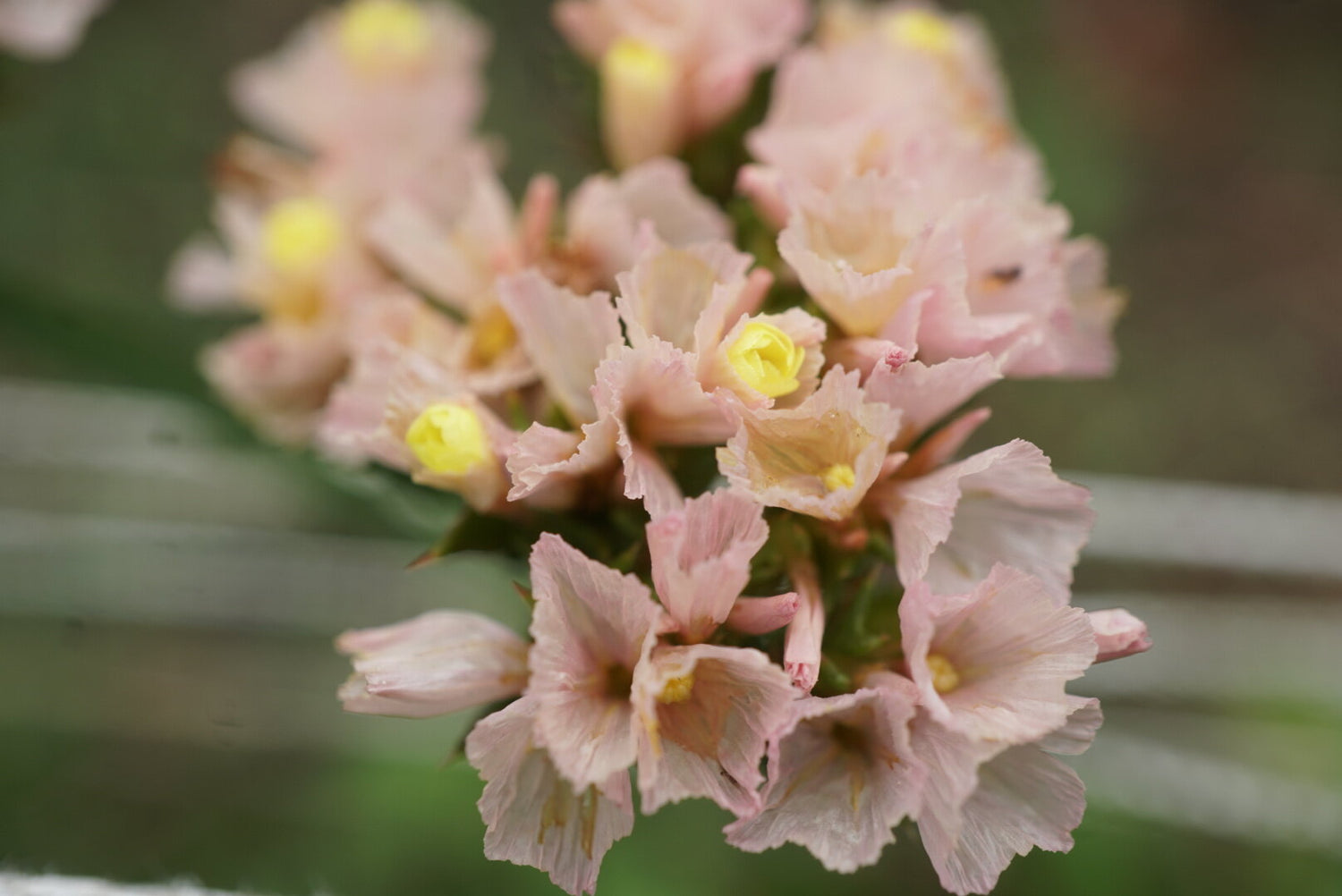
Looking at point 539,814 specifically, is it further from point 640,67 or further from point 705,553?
point 640,67

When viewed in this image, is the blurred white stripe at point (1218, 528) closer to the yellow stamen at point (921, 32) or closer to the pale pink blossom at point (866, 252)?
the yellow stamen at point (921, 32)

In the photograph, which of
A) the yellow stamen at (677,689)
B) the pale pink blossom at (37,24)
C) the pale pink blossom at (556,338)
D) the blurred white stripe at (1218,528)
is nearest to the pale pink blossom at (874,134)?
the pale pink blossom at (556,338)

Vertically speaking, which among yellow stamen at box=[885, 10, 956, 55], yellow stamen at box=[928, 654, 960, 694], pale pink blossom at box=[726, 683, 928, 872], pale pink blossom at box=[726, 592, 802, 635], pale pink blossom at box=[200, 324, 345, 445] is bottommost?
pale pink blossom at box=[200, 324, 345, 445]

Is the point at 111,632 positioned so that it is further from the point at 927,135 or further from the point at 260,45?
the point at 927,135

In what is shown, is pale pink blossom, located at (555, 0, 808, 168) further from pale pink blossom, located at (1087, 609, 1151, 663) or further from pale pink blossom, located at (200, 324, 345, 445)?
pale pink blossom, located at (1087, 609, 1151, 663)

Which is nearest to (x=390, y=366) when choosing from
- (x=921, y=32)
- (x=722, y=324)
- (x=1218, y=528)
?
(x=722, y=324)

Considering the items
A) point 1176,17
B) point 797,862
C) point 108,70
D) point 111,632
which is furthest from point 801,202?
point 1176,17

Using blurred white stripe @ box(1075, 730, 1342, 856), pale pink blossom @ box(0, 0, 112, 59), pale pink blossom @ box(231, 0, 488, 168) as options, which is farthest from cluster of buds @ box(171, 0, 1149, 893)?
blurred white stripe @ box(1075, 730, 1342, 856)

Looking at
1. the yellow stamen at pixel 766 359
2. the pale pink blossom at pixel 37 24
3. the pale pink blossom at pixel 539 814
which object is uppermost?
the yellow stamen at pixel 766 359
